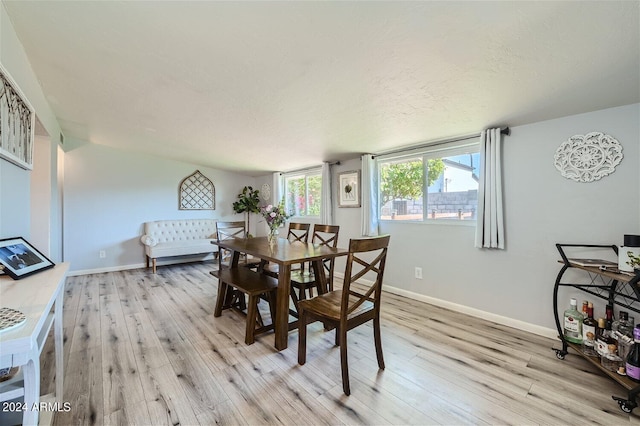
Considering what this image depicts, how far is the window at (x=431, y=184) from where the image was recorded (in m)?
2.91

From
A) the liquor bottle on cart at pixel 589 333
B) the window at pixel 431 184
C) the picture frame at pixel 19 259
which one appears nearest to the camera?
the picture frame at pixel 19 259

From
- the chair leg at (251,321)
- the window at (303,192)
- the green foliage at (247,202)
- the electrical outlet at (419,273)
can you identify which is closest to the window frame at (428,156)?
the electrical outlet at (419,273)

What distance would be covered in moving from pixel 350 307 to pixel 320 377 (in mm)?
540

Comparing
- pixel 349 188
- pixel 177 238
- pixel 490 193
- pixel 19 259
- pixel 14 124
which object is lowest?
pixel 177 238

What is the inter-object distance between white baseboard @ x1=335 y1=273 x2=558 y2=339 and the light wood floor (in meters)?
0.08

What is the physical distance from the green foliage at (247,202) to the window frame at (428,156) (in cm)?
338

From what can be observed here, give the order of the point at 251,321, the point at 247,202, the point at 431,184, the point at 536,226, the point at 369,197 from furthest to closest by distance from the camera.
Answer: the point at 247,202, the point at 369,197, the point at 431,184, the point at 536,226, the point at 251,321

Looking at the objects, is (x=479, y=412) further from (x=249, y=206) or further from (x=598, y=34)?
(x=249, y=206)

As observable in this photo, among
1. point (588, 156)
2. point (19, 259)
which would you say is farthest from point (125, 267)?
point (588, 156)

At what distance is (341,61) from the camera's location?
173 centimetres

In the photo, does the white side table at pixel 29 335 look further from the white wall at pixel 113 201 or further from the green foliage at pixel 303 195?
the white wall at pixel 113 201

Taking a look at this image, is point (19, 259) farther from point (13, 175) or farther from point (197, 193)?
point (197, 193)

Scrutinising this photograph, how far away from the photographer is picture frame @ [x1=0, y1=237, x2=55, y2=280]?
4.13ft

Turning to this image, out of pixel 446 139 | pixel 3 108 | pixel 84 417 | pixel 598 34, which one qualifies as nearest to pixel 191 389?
pixel 84 417
